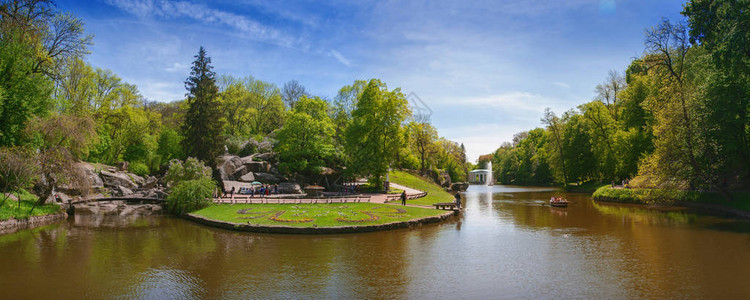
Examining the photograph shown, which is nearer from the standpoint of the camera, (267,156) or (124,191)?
(124,191)

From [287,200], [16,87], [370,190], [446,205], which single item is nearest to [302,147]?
[370,190]

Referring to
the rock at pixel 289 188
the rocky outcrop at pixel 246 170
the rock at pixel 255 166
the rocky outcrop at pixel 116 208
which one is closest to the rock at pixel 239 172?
the rocky outcrop at pixel 246 170

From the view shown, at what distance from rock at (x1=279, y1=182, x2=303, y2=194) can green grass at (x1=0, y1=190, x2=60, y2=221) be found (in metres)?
17.8

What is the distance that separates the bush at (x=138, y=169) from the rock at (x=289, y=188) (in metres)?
17.1

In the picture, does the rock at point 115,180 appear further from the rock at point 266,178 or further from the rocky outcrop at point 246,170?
the rock at point 266,178

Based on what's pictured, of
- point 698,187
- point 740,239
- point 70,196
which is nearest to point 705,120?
point 698,187

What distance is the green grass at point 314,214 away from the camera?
23.7 m

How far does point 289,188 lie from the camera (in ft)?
138

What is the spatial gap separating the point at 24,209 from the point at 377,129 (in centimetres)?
2927

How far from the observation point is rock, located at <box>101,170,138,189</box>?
3922 cm

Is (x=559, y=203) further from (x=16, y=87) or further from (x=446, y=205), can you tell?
(x=16, y=87)

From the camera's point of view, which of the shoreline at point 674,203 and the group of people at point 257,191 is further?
the group of people at point 257,191

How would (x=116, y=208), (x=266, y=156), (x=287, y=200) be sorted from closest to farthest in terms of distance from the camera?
(x=287, y=200), (x=116, y=208), (x=266, y=156)

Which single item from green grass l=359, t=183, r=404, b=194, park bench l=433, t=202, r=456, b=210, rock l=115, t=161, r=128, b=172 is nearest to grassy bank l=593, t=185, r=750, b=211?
park bench l=433, t=202, r=456, b=210
